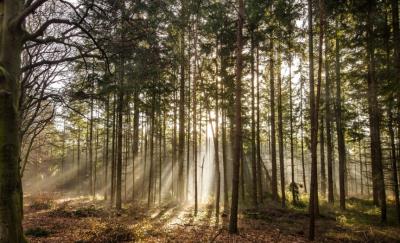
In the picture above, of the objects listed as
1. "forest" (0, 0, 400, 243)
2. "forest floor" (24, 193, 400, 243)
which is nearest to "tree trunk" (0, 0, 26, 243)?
"forest" (0, 0, 400, 243)

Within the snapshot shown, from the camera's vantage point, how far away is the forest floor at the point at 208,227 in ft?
33.4

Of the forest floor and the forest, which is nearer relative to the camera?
the forest

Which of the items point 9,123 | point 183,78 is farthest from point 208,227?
point 183,78

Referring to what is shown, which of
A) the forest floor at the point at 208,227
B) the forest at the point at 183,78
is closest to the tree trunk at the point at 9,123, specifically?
the forest at the point at 183,78

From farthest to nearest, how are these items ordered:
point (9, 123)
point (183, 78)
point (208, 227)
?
point (183, 78) → point (208, 227) → point (9, 123)

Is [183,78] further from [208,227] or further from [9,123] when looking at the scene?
[9,123]

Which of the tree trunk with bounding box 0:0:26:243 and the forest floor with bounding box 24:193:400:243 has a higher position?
the tree trunk with bounding box 0:0:26:243

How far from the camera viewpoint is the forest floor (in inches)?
401

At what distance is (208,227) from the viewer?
496 inches

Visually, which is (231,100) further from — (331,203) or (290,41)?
(331,203)

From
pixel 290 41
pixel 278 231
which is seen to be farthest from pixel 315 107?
pixel 290 41

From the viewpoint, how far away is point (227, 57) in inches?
669

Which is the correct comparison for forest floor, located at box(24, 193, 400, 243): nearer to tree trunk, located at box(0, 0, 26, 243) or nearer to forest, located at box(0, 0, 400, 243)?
forest, located at box(0, 0, 400, 243)

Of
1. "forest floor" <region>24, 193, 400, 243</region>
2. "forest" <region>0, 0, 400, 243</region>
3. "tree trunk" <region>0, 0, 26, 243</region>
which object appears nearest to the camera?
"tree trunk" <region>0, 0, 26, 243</region>
